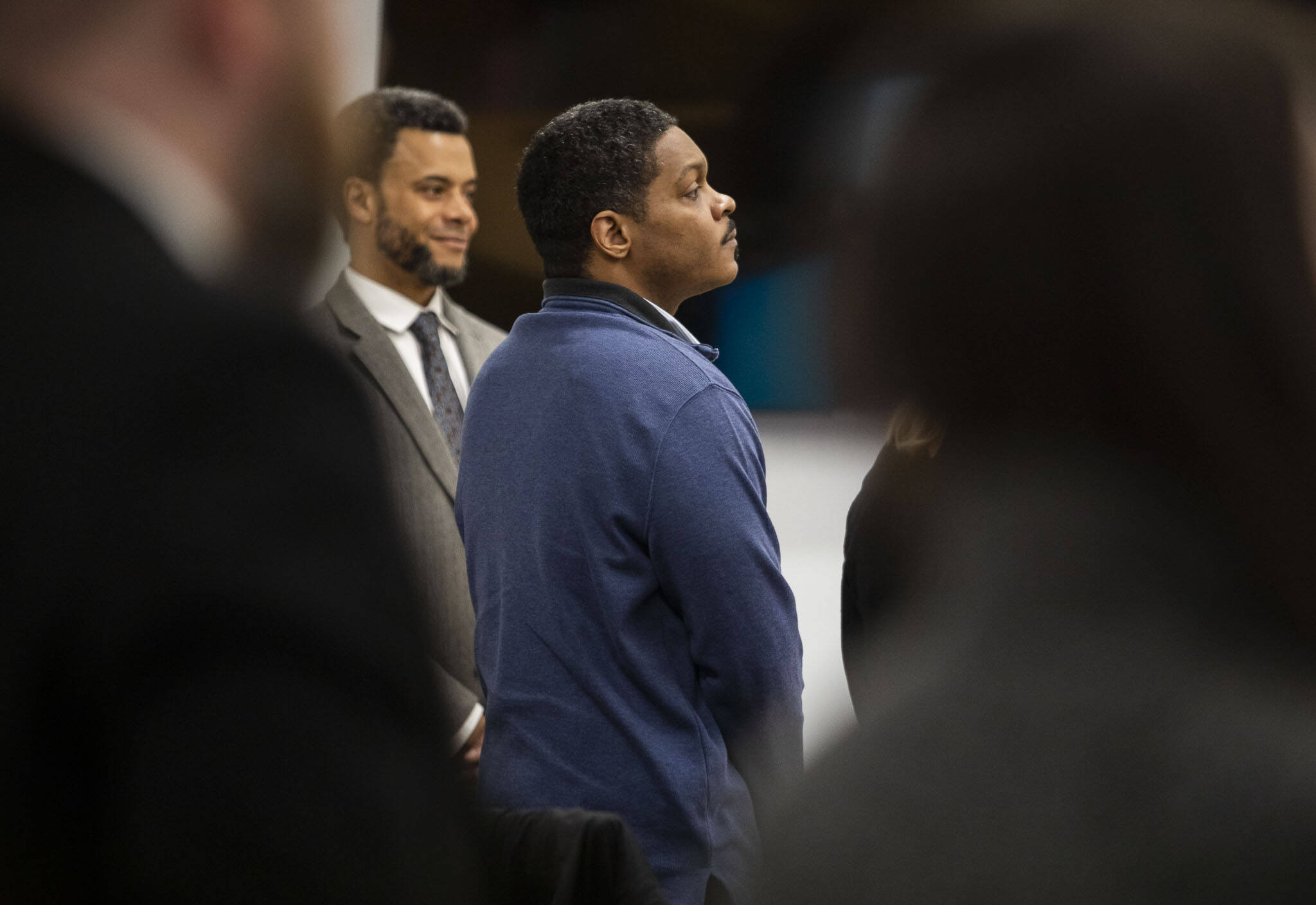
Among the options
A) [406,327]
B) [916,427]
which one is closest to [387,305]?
[406,327]

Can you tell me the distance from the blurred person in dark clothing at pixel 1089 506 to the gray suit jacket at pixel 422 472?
165cm

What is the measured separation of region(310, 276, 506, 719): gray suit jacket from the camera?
2.19 metres

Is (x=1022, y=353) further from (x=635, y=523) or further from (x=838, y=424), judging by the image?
(x=635, y=523)

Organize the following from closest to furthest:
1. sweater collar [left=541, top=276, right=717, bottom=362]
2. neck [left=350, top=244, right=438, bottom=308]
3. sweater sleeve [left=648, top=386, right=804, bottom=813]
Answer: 1. sweater sleeve [left=648, top=386, right=804, bottom=813]
2. sweater collar [left=541, top=276, right=717, bottom=362]
3. neck [left=350, top=244, right=438, bottom=308]

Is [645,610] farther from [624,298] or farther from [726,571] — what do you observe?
[624,298]

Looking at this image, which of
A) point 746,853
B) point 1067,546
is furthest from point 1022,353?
point 746,853

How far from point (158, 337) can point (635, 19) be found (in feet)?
8.48

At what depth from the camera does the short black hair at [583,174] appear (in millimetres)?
1646

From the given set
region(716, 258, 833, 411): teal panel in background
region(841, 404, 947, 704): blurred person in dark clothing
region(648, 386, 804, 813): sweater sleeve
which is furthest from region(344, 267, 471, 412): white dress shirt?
region(841, 404, 947, 704): blurred person in dark clothing

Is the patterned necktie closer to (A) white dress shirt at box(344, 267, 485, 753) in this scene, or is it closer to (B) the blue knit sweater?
(A) white dress shirt at box(344, 267, 485, 753)

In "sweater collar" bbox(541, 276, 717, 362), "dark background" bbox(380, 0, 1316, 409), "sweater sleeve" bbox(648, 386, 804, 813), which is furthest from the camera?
"dark background" bbox(380, 0, 1316, 409)

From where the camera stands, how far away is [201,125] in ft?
1.41

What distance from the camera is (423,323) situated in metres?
2.46

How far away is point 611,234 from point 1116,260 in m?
1.17
